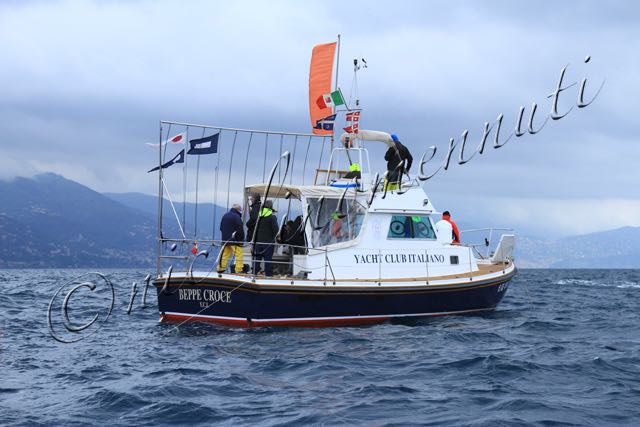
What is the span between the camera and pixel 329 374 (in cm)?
1212

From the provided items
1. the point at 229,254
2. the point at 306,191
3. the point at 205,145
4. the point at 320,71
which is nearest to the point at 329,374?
the point at 229,254

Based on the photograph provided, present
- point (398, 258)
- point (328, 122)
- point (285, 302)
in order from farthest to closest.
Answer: point (328, 122), point (398, 258), point (285, 302)

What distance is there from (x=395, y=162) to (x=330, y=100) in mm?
3261

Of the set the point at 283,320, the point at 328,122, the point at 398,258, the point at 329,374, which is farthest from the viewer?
the point at 328,122

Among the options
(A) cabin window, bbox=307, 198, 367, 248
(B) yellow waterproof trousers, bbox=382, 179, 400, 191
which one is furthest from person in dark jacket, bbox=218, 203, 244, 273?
(B) yellow waterproof trousers, bbox=382, 179, 400, 191

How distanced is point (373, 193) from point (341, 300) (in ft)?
9.04

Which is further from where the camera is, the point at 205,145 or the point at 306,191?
the point at 306,191

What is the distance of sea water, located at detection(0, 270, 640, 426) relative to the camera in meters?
9.70

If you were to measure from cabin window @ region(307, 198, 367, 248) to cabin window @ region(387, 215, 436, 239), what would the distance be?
790 millimetres

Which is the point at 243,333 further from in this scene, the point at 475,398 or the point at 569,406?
the point at 569,406

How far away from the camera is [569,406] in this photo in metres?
10.1

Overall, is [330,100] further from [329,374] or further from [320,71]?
[329,374]

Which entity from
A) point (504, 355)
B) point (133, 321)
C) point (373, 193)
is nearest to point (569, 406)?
point (504, 355)

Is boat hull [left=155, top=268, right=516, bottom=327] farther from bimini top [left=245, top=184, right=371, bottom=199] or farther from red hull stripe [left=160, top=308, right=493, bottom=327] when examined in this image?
bimini top [left=245, top=184, right=371, bottom=199]
